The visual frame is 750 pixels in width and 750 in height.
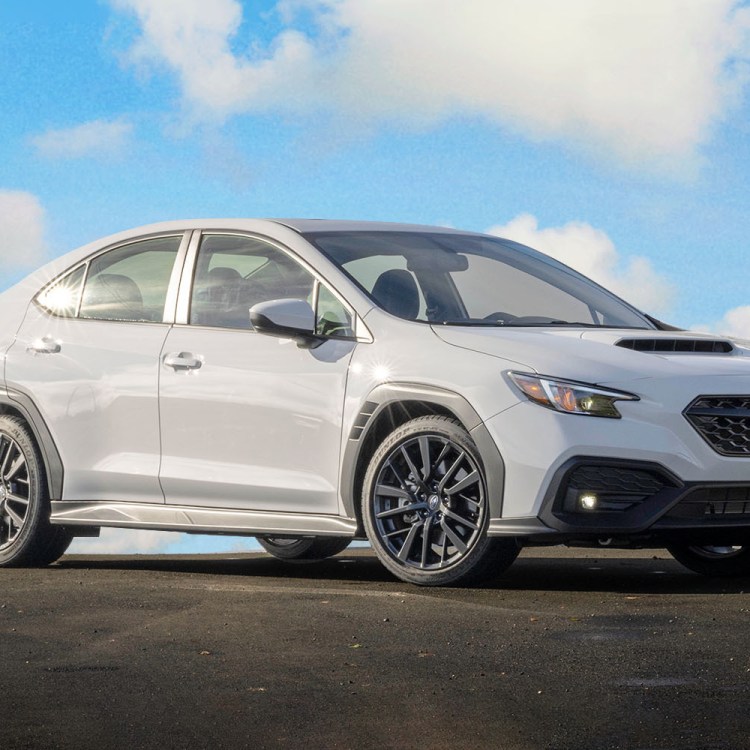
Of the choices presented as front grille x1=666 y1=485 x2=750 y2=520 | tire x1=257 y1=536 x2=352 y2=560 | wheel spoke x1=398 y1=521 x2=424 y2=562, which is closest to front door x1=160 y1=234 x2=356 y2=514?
wheel spoke x1=398 y1=521 x2=424 y2=562

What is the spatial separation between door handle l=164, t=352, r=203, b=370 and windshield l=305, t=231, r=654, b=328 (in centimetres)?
89

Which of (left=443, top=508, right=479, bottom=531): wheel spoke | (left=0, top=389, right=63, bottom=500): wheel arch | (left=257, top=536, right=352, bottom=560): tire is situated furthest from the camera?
(left=257, top=536, right=352, bottom=560): tire

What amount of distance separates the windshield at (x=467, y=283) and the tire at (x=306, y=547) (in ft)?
7.63

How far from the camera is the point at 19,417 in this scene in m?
9.38

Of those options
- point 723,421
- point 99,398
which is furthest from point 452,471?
point 99,398

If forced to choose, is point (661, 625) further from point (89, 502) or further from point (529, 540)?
point (89, 502)

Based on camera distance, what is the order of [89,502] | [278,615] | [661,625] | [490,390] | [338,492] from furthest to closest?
[89,502]
[338,492]
[490,390]
[278,615]
[661,625]

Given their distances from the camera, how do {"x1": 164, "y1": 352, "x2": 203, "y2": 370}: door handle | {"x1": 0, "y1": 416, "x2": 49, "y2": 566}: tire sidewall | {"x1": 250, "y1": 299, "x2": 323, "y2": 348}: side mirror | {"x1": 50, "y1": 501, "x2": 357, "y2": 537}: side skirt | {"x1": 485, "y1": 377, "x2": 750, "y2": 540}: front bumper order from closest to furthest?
1. {"x1": 485, "y1": 377, "x2": 750, "y2": 540}: front bumper
2. {"x1": 250, "y1": 299, "x2": 323, "y2": 348}: side mirror
3. {"x1": 50, "y1": 501, "x2": 357, "y2": 537}: side skirt
4. {"x1": 164, "y1": 352, "x2": 203, "y2": 370}: door handle
5. {"x1": 0, "y1": 416, "x2": 49, "y2": 566}: tire sidewall

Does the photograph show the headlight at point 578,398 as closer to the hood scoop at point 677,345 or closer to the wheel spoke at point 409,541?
the hood scoop at point 677,345

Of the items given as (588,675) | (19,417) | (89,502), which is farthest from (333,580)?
(588,675)

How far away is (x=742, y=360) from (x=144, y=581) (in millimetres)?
3336

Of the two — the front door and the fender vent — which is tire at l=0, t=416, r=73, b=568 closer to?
the front door

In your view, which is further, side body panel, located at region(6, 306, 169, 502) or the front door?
side body panel, located at region(6, 306, 169, 502)

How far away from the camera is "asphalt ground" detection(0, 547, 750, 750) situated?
4.30 metres
